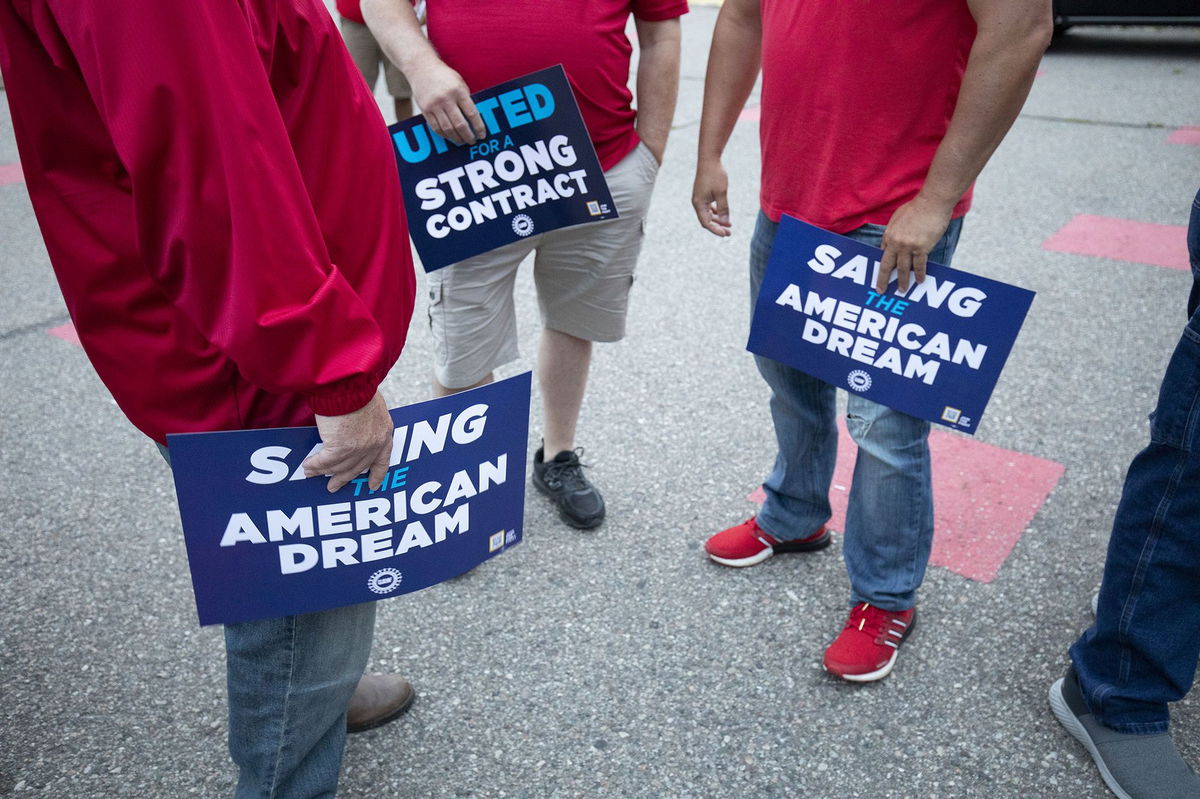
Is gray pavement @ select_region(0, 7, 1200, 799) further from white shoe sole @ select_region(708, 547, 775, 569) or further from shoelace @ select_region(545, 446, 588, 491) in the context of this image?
shoelace @ select_region(545, 446, 588, 491)

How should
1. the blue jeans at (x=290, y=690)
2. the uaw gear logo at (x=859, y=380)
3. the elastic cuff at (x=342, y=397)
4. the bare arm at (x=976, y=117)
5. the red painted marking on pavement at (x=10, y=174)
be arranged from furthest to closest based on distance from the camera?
the red painted marking on pavement at (x=10, y=174), the uaw gear logo at (x=859, y=380), the bare arm at (x=976, y=117), the blue jeans at (x=290, y=690), the elastic cuff at (x=342, y=397)

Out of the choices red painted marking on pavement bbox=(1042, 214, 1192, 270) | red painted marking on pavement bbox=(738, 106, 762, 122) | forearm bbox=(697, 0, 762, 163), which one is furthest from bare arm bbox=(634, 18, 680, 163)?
red painted marking on pavement bbox=(738, 106, 762, 122)

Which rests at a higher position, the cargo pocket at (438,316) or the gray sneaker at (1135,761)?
the cargo pocket at (438,316)

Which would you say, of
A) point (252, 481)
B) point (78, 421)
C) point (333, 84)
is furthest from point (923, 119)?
point (78, 421)

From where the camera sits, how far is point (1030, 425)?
3.01 meters

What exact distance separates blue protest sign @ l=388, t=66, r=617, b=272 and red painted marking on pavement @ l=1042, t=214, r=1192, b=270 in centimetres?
331

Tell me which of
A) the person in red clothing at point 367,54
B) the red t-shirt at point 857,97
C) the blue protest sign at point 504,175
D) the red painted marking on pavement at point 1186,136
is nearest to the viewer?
the red t-shirt at point 857,97

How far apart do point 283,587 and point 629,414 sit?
189cm

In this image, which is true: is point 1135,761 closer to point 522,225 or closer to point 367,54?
point 522,225

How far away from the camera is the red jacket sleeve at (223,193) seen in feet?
2.99

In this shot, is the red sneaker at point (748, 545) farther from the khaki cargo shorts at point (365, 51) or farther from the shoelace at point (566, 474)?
the khaki cargo shorts at point (365, 51)

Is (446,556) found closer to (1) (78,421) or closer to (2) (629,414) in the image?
(2) (629,414)

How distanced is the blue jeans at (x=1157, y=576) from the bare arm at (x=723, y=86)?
3.06ft

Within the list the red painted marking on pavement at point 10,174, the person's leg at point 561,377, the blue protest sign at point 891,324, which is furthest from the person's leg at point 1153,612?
the red painted marking on pavement at point 10,174
